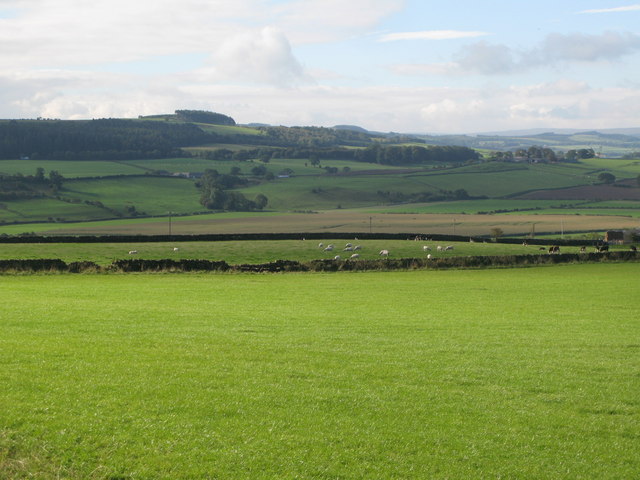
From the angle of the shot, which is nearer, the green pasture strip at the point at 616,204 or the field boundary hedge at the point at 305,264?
the field boundary hedge at the point at 305,264

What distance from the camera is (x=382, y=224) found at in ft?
357

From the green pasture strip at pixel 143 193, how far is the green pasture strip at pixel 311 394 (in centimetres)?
10912

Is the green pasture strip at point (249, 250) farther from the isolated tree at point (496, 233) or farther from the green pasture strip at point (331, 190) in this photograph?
the green pasture strip at point (331, 190)

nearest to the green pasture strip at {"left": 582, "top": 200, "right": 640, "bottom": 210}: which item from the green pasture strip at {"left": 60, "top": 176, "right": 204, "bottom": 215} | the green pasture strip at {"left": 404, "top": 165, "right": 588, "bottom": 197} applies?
the green pasture strip at {"left": 404, "top": 165, "right": 588, "bottom": 197}

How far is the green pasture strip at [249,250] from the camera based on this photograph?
5800 cm

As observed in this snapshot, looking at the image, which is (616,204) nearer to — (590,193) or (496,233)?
(590,193)

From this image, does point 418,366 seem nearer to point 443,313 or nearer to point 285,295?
point 443,313

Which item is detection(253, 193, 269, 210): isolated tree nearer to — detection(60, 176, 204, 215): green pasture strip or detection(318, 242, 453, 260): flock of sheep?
detection(60, 176, 204, 215): green pasture strip

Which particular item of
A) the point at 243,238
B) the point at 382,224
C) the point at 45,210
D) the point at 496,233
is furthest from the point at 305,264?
the point at 45,210

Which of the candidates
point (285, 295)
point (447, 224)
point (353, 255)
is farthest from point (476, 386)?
point (447, 224)

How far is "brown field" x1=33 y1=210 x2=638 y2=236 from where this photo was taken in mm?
98438

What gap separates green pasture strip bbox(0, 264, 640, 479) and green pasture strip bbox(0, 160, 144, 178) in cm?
14051

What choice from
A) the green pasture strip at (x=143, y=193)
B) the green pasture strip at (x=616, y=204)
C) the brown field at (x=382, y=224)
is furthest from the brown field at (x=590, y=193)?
the green pasture strip at (x=143, y=193)

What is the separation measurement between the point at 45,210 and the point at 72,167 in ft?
169
